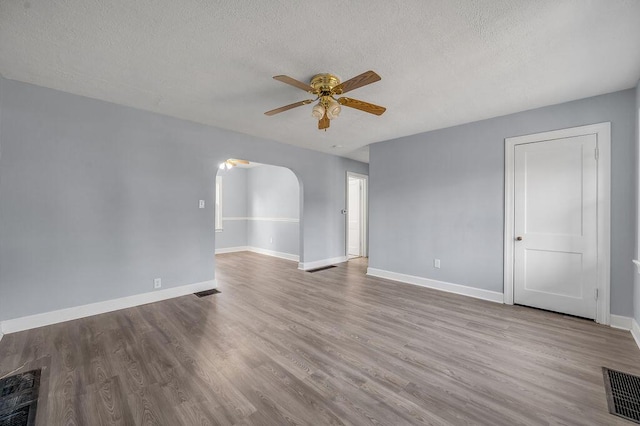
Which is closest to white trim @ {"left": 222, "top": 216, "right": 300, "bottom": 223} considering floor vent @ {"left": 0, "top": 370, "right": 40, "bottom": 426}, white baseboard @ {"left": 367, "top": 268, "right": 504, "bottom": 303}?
white baseboard @ {"left": 367, "top": 268, "right": 504, "bottom": 303}

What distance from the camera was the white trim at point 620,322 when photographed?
274cm

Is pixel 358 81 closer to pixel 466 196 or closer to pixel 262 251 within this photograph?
pixel 466 196

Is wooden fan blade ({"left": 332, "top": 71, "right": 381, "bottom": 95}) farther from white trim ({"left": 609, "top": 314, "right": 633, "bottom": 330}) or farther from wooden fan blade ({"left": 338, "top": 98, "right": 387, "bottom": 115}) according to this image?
white trim ({"left": 609, "top": 314, "right": 633, "bottom": 330})

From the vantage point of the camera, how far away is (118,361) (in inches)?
83.9

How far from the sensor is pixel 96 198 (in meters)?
3.09

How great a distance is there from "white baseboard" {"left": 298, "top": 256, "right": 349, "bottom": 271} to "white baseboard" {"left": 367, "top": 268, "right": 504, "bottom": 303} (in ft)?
3.98

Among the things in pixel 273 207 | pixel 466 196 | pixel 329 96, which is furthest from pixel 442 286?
pixel 273 207

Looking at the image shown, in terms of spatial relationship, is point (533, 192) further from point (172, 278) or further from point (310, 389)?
point (172, 278)

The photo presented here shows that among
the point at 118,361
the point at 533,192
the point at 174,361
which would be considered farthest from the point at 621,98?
the point at 118,361

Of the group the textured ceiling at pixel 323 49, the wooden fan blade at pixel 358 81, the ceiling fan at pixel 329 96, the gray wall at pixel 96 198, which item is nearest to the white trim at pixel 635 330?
the textured ceiling at pixel 323 49

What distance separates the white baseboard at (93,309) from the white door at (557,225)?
4511 mm

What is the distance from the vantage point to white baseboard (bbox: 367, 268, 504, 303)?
3627 millimetres

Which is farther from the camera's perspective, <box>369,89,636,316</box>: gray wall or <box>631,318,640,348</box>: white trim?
<box>369,89,636,316</box>: gray wall

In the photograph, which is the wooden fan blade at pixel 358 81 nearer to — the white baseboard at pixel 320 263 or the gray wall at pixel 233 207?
the white baseboard at pixel 320 263
